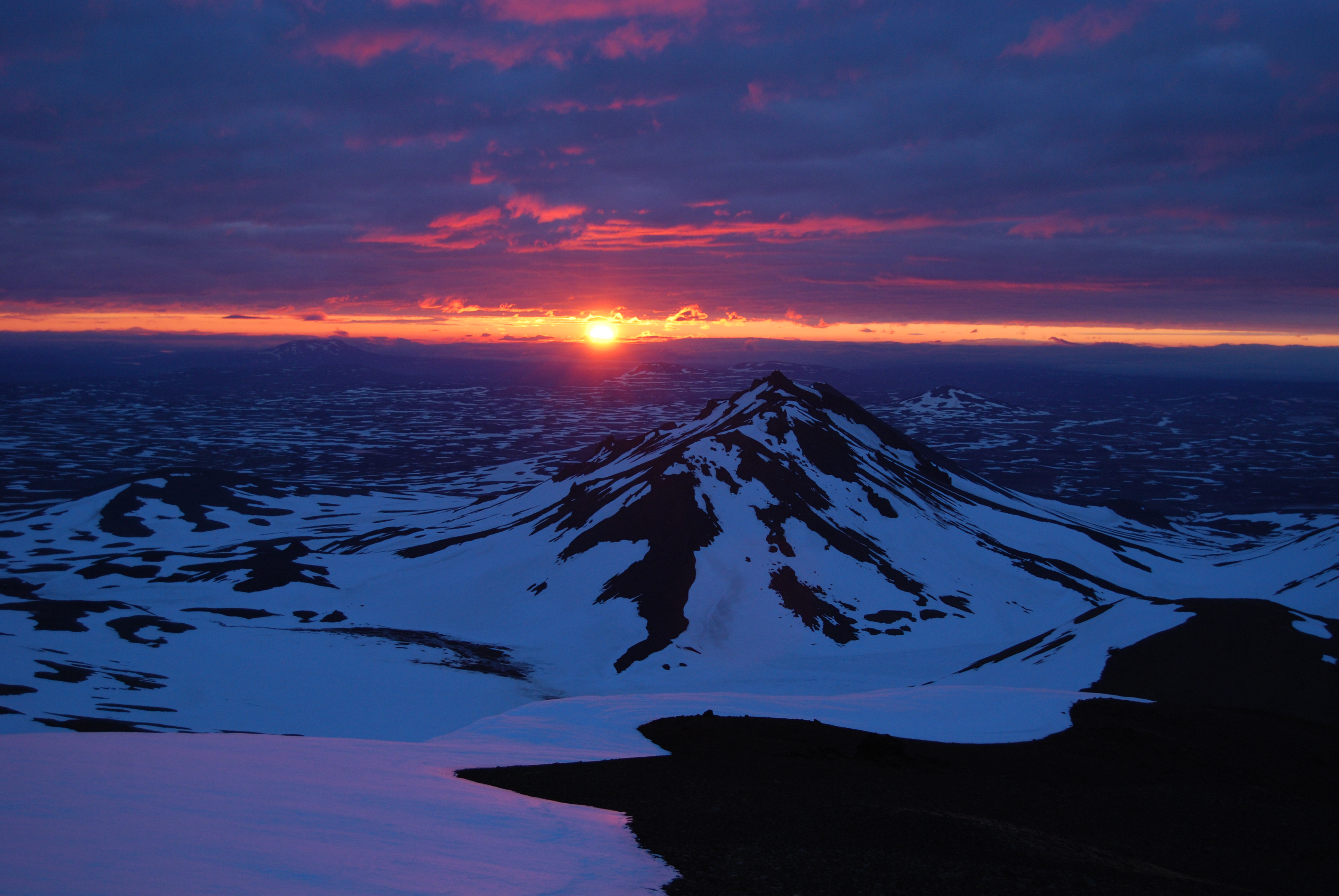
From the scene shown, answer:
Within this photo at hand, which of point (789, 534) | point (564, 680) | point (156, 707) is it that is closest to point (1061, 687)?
point (564, 680)

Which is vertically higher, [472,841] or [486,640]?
[472,841]

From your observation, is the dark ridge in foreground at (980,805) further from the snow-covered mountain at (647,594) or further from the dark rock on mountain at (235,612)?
the dark rock on mountain at (235,612)

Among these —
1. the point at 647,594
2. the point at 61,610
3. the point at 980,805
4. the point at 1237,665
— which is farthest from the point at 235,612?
the point at 1237,665

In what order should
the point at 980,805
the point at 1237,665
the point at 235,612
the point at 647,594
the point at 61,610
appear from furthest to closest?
the point at 235,612
the point at 647,594
the point at 61,610
the point at 1237,665
the point at 980,805

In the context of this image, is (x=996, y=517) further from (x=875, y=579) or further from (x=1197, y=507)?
(x=1197, y=507)

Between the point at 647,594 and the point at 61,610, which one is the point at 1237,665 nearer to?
the point at 647,594

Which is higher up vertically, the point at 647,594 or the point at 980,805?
the point at 980,805

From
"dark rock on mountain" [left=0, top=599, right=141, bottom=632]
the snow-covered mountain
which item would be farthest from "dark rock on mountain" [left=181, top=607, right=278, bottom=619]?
"dark rock on mountain" [left=0, top=599, right=141, bottom=632]

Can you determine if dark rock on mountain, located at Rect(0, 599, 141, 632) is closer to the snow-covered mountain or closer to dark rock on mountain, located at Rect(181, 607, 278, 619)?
the snow-covered mountain
